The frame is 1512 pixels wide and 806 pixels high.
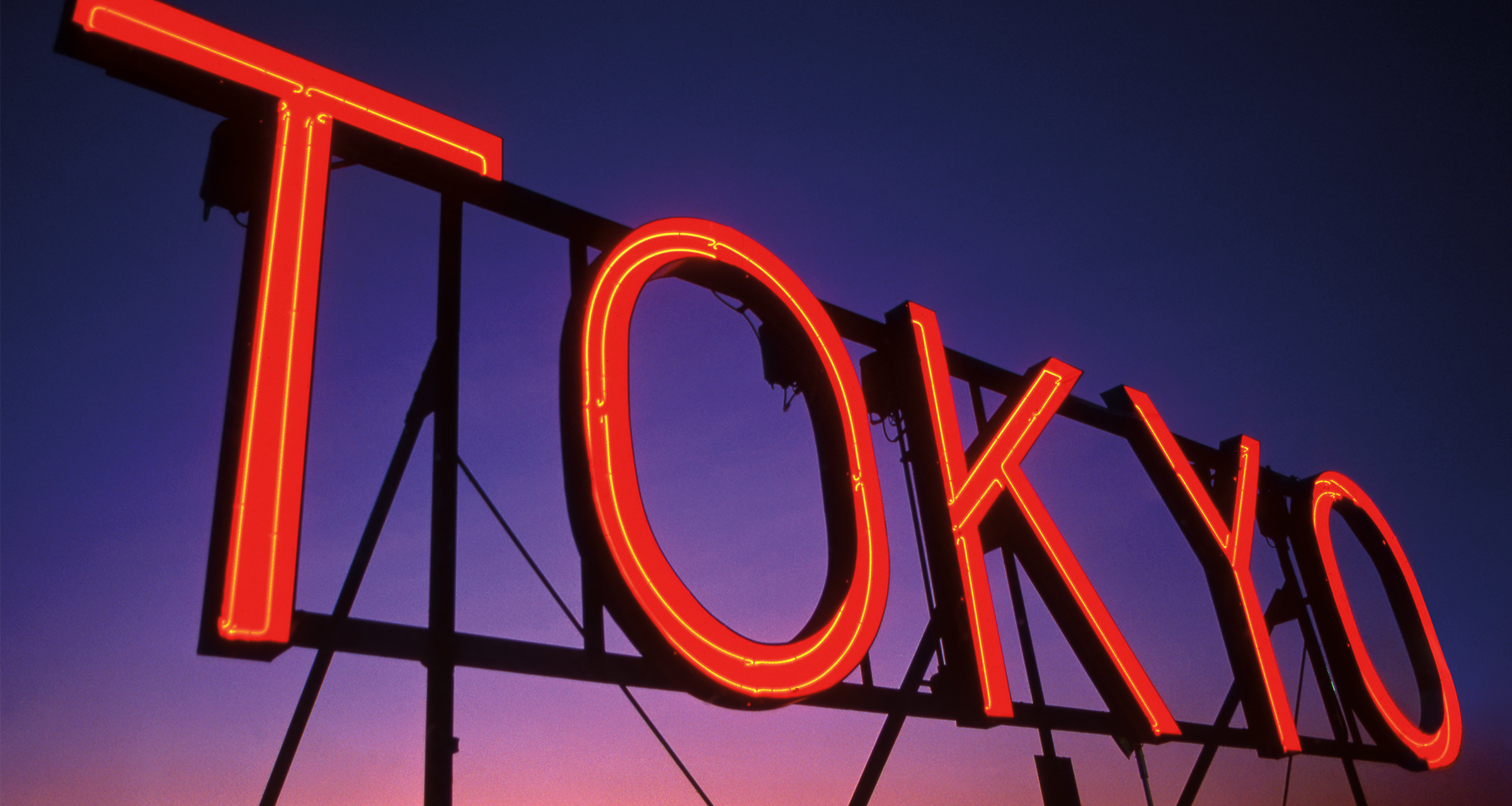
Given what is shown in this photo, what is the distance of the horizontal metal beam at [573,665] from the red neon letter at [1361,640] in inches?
135

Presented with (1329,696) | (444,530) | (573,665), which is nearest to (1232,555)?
(1329,696)

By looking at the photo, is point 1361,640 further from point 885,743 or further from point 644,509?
point 644,509

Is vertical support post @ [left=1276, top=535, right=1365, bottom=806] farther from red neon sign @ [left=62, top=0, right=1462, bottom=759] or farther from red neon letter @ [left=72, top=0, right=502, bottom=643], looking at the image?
red neon letter @ [left=72, top=0, right=502, bottom=643]

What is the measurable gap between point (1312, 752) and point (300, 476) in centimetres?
760

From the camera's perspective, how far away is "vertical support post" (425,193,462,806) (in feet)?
11.0

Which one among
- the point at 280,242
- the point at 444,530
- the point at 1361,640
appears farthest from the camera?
the point at 1361,640

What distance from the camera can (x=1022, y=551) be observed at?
6.20 meters

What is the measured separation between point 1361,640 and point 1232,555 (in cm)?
194

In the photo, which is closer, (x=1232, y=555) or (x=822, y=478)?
(x=822, y=478)

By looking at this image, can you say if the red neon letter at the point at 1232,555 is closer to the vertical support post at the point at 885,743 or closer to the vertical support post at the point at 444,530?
the vertical support post at the point at 885,743

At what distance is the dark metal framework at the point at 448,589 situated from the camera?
3350mm

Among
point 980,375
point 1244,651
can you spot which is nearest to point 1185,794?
Result: point 1244,651

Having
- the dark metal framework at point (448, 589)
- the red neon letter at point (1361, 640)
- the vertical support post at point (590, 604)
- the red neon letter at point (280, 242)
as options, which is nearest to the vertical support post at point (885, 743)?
the dark metal framework at point (448, 589)

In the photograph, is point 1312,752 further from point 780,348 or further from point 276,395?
point 276,395
